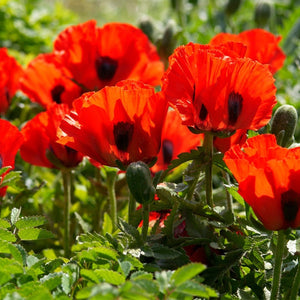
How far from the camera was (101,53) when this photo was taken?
1.58 meters

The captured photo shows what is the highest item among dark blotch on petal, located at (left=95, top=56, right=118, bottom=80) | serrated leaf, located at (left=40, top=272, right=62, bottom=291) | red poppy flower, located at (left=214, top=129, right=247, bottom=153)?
dark blotch on petal, located at (left=95, top=56, right=118, bottom=80)

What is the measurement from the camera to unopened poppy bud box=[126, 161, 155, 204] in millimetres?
973

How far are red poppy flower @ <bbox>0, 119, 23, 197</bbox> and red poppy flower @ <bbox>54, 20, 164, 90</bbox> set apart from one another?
0.40 m

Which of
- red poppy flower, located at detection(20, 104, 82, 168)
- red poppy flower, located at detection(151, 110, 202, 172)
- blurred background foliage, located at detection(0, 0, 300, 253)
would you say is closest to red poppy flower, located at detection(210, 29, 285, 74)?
blurred background foliage, located at detection(0, 0, 300, 253)

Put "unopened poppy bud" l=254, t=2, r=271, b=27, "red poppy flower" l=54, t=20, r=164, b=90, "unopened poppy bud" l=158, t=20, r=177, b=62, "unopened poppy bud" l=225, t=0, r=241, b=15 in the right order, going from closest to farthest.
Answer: "red poppy flower" l=54, t=20, r=164, b=90
"unopened poppy bud" l=158, t=20, r=177, b=62
"unopened poppy bud" l=254, t=2, r=271, b=27
"unopened poppy bud" l=225, t=0, r=241, b=15

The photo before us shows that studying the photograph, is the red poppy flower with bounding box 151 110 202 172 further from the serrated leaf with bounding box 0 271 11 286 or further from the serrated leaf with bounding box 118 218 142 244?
the serrated leaf with bounding box 0 271 11 286

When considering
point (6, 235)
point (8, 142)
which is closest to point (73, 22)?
point (8, 142)

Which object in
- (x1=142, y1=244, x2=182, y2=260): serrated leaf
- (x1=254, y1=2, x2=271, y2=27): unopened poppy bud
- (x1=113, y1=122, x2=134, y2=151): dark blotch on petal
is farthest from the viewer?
(x1=254, y1=2, x2=271, y2=27): unopened poppy bud

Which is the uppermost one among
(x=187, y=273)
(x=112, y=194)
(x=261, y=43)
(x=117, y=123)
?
(x=261, y=43)

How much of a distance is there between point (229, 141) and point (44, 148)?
1.41 feet

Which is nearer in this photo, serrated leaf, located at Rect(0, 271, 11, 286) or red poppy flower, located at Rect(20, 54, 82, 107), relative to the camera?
serrated leaf, located at Rect(0, 271, 11, 286)

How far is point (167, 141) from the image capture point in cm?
140

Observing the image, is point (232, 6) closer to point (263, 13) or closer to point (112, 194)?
point (263, 13)

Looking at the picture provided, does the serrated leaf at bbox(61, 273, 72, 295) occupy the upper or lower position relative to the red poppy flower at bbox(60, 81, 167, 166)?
lower
